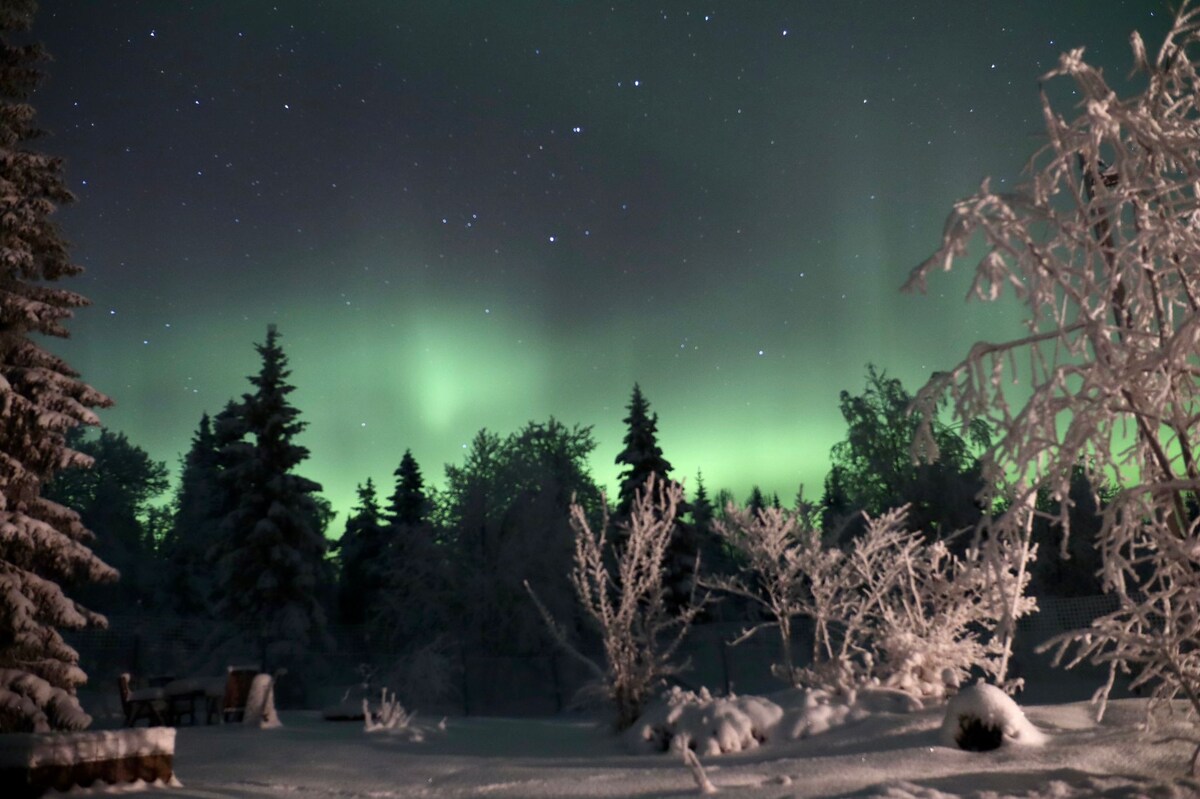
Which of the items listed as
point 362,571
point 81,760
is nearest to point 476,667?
point 362,571

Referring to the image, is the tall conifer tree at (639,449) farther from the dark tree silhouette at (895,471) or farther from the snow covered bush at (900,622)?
the snow covered bush at (900,622)

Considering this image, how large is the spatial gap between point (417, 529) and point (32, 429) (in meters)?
18.0

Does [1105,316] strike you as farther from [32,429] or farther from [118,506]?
[118,506]

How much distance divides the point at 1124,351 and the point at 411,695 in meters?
22.4

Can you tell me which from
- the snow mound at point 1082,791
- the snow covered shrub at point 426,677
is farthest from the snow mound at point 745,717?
the snow covered shrub at point 426,677

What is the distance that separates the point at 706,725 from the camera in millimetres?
9953

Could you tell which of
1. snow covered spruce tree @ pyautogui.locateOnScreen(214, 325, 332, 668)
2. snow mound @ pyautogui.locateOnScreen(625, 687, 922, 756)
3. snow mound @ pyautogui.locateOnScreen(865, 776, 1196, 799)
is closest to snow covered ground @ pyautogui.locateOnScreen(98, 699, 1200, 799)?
snow mound @ pyautogui.locateOnScreen(865, 776, 1196, 799)

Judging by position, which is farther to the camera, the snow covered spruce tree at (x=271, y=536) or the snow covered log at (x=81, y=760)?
the snow covered spruce tree at (x=271, y=536)

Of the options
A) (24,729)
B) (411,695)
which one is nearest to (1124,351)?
(24,729)

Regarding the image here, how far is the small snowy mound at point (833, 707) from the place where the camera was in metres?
10.0

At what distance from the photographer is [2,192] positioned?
1188cm

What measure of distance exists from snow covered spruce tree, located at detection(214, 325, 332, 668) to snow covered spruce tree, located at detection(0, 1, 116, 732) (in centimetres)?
1395

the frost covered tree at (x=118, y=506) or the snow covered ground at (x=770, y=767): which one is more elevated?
the frost covered tree at (x=118, y=506)

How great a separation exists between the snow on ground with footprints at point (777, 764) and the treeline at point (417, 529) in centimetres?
897
